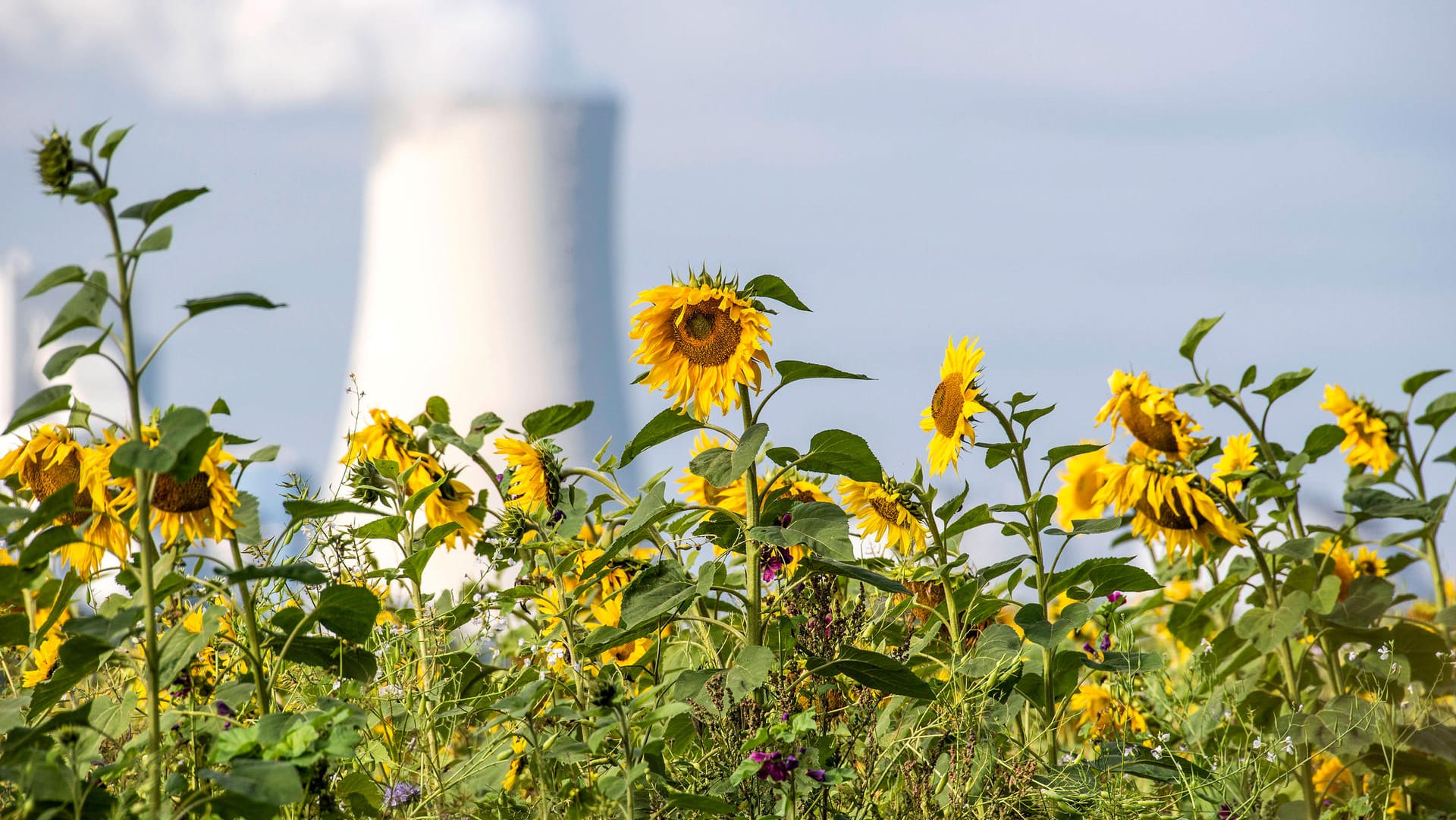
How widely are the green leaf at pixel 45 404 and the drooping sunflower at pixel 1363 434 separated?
1975 millimetres

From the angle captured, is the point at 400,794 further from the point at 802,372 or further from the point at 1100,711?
the point at 1100,711

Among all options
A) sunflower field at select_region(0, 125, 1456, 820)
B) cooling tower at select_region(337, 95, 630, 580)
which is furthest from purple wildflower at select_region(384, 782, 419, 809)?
cooling tower at select_region(337, 95, 630, 580)

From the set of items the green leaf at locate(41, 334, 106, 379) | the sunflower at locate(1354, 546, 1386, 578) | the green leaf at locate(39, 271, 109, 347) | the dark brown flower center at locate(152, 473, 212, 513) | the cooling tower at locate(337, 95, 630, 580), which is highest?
the cooling tower at locate(337, 95, 630, 580)

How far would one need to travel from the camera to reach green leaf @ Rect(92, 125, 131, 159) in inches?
38.7

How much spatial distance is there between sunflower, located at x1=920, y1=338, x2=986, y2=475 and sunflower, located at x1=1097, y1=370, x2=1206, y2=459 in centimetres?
30

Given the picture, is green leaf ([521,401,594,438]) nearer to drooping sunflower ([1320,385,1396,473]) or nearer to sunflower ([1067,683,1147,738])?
sunflower ([1067,683,1147,738])

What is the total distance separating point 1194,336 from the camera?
178 centimetres

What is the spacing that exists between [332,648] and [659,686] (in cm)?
39

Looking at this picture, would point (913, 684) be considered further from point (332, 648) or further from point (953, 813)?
point (332, 648)

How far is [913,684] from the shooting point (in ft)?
4.23

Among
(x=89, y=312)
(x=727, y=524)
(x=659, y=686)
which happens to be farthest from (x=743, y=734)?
(x=89, y=312)

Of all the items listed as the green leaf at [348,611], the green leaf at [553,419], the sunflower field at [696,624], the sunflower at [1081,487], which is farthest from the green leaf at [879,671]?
the sunflower at [1081,487]

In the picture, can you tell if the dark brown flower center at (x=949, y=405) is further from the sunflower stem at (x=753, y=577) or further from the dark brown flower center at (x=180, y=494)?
the dark brown flower center at (x=180, y=494)

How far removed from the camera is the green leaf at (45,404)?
39.2 inches
